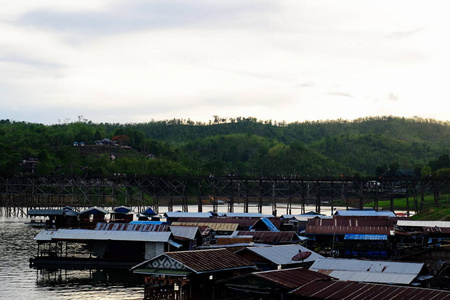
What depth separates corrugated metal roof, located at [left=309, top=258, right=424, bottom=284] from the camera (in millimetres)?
39906

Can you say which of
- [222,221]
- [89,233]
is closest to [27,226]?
[222,221]

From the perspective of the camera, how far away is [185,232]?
62406 millimetres

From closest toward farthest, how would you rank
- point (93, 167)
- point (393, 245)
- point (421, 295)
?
point (421, 295) < point (393, 245) < point (93, 167)

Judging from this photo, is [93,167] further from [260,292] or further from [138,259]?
[260,292]

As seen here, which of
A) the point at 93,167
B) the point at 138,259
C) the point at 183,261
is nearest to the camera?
the point at 183,261

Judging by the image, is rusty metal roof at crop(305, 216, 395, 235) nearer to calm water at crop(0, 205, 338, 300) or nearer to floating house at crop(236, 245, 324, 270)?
floating house at crop(236, 245, 324, 270)

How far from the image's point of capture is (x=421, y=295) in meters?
32.2

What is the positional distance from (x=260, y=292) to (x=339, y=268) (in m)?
9.03

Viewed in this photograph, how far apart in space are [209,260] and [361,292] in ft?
40.9

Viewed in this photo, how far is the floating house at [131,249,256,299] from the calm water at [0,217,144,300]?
13.3 feet

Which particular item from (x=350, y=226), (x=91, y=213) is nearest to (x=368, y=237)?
(x=350, y=226)

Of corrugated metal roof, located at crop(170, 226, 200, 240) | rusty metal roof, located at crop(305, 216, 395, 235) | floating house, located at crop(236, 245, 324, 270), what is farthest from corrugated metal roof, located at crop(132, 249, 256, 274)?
rusty metal roof, located at crop(305, 216, 395, 235)

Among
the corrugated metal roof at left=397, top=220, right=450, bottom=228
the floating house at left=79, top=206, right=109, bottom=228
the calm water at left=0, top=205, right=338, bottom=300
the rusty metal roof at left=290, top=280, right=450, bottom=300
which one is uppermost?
the rusty metal roof at left=290, top=280, right=450, bottom=300

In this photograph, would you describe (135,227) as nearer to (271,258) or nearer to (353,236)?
(271,258)
